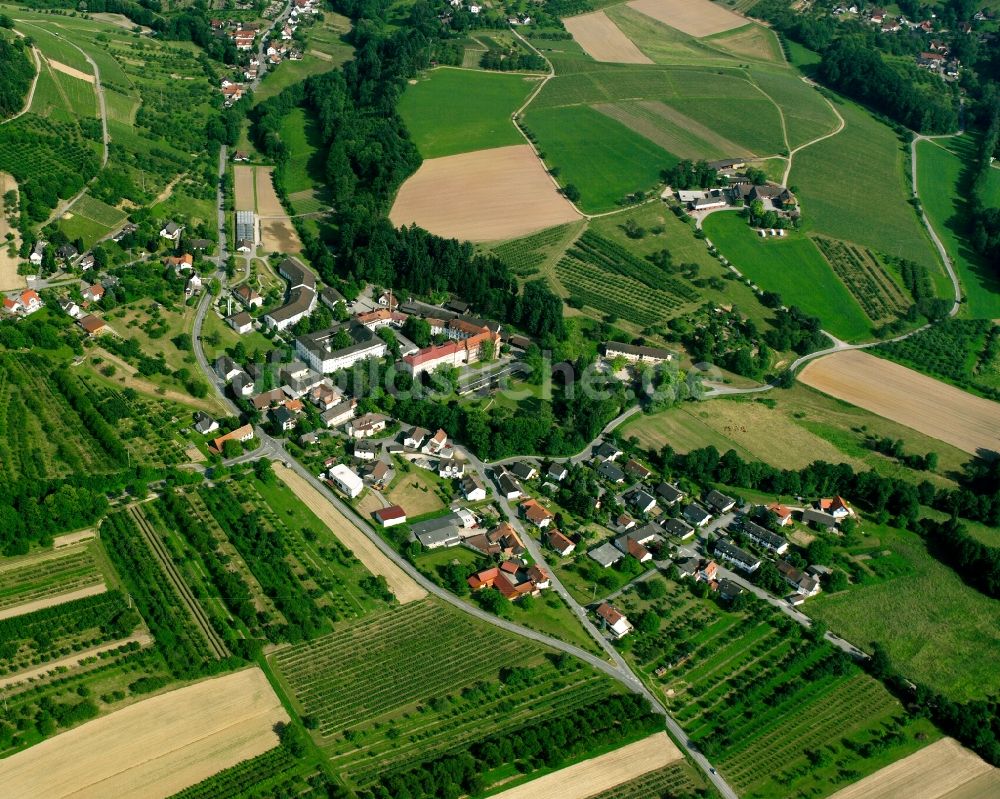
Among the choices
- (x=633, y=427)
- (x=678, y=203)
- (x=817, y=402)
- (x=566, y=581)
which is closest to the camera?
(x=566, y=581)

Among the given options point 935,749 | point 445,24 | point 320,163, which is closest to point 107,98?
point 320,163

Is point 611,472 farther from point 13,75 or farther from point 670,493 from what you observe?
point 13,75

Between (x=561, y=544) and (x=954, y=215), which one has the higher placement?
(x=954, y=215)

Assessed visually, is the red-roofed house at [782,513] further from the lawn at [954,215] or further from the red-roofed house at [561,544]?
the lawn at [954,215]

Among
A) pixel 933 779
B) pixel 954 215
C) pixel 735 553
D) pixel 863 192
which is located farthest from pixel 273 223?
pixel 954 215

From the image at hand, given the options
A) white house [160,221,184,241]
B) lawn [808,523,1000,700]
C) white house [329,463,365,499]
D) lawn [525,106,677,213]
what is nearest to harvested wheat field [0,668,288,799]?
white house [329,463,365,499]

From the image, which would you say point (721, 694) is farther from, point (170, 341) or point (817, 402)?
point (170, 341)

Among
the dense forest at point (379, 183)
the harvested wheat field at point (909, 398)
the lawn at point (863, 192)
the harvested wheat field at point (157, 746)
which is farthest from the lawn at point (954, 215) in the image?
the harvested wheat field at point (157, 746)
